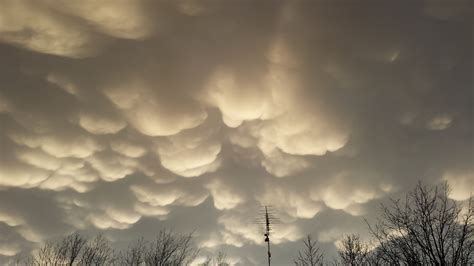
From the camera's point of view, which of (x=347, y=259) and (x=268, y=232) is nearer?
(x=268, y=232)

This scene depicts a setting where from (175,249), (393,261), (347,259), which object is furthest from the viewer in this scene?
(175,249)

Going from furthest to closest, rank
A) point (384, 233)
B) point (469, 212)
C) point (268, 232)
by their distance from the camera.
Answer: point (268, 232), point (384, 233), point (469, 212)

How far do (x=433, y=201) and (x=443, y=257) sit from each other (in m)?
3.31

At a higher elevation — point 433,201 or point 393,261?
point 433,201

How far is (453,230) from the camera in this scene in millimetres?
17438

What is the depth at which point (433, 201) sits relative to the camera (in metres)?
18.7

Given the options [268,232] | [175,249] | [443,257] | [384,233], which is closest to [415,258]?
[443,257]

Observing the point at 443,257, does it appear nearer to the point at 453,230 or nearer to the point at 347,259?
the point at 453,230

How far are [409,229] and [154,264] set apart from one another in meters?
21.7

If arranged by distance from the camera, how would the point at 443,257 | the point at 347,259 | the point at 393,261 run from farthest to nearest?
the point at 347,259 → the point at 393,261 → the point at 443,257

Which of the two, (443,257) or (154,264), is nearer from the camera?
(443,257)

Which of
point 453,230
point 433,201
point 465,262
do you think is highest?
point 433,201

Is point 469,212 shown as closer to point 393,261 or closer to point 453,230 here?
point 453,230

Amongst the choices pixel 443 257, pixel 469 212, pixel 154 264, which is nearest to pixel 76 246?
pixel 154 264
